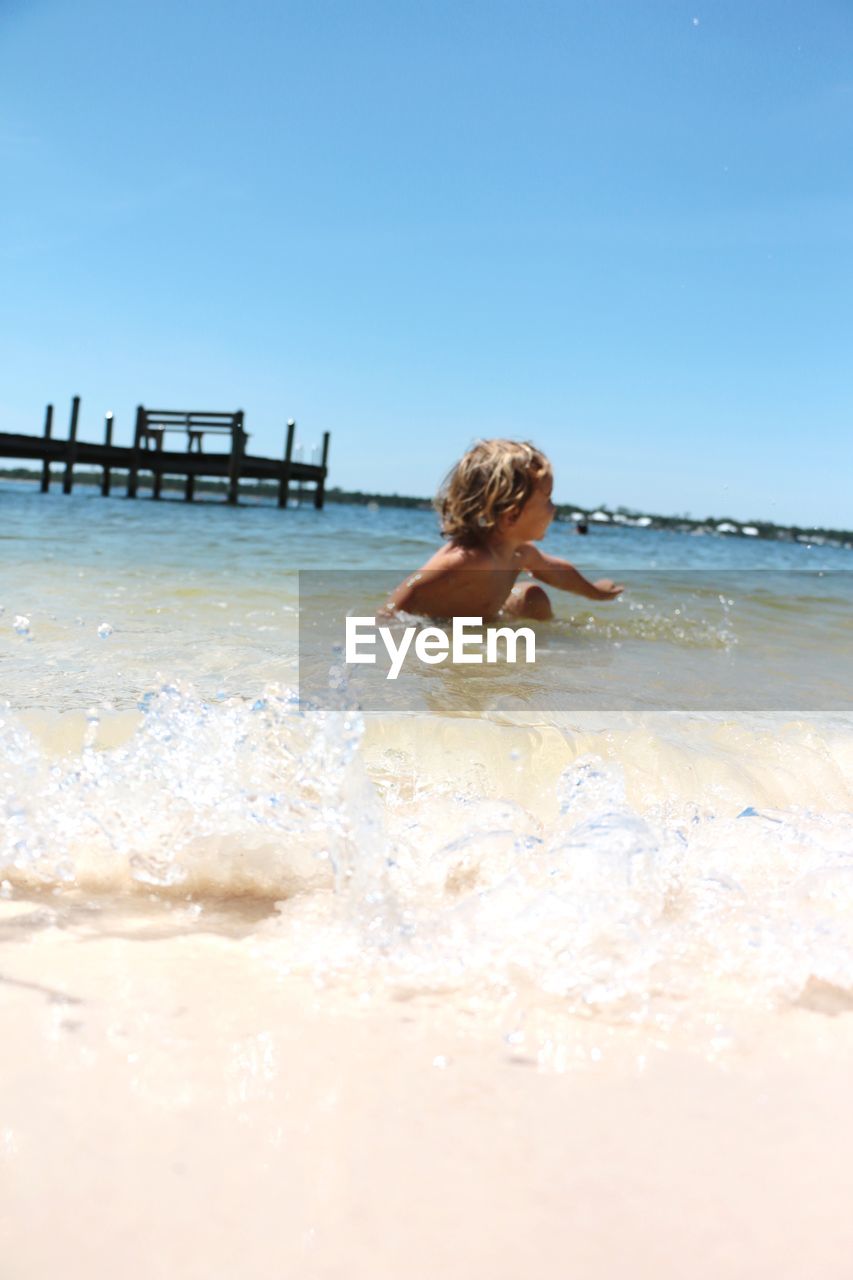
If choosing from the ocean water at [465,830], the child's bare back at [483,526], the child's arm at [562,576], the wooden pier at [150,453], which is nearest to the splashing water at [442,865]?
the ocean water at [465,830]

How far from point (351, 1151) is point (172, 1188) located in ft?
0.56

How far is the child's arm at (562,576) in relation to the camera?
465 centimetres

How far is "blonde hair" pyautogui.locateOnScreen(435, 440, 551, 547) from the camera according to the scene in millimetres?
4211

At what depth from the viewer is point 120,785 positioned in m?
1.81

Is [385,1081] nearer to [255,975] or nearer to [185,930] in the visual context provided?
[255,975]

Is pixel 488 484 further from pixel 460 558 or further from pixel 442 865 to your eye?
pixel 442 865

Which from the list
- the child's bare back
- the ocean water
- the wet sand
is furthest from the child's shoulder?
the wet sand

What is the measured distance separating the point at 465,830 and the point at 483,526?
2671mm

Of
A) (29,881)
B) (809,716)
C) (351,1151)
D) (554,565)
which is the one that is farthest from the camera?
(554,565)

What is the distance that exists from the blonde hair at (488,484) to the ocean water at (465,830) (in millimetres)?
1191

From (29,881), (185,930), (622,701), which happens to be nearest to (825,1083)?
(185,930)

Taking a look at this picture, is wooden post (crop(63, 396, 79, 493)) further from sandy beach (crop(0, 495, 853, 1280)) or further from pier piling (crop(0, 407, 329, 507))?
sandy beach (crop(0, 495, 853, 1280))

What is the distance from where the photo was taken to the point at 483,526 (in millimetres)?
4316

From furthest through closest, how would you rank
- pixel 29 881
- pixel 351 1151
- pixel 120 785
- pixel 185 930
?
pixel 120 785
pixel 29 881
pixel 185 930
pixel 351 1151
